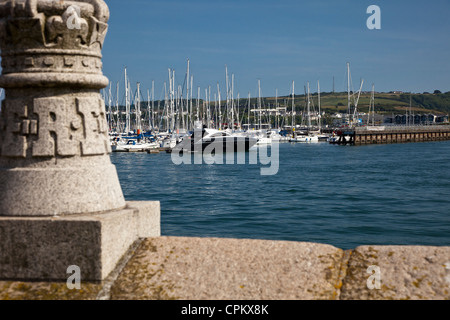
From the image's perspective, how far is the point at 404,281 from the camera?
3.23 metres

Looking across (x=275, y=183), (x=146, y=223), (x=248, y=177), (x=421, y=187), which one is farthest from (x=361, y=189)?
(x=146, y=223)

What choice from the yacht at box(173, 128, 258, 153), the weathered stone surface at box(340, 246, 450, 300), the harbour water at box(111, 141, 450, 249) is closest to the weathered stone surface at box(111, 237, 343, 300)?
the weathered stone surface at box(340, 246, 450, 300)

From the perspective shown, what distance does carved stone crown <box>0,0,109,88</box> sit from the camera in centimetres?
360

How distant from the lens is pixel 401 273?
10.9 ft

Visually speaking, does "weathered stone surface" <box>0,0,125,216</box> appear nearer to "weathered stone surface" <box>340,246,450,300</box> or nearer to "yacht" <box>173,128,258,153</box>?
"weathered stone surface" <box>340,246,450,300</box>

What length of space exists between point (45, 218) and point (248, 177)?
112 ft

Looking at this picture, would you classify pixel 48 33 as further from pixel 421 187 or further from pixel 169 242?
pixel 421 187

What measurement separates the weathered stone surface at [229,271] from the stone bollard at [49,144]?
0.25 m

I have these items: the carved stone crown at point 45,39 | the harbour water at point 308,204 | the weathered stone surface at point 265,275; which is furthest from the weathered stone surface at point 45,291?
the harbour water at point 308,204

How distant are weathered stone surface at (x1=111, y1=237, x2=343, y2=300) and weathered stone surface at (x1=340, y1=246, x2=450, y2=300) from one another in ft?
0.44

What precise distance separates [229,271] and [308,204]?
19764mm

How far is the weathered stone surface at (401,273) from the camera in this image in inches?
123

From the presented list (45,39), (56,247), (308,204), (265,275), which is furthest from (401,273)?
(308,204)

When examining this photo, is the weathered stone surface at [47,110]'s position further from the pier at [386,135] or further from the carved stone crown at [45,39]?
the pier at [386,135]
